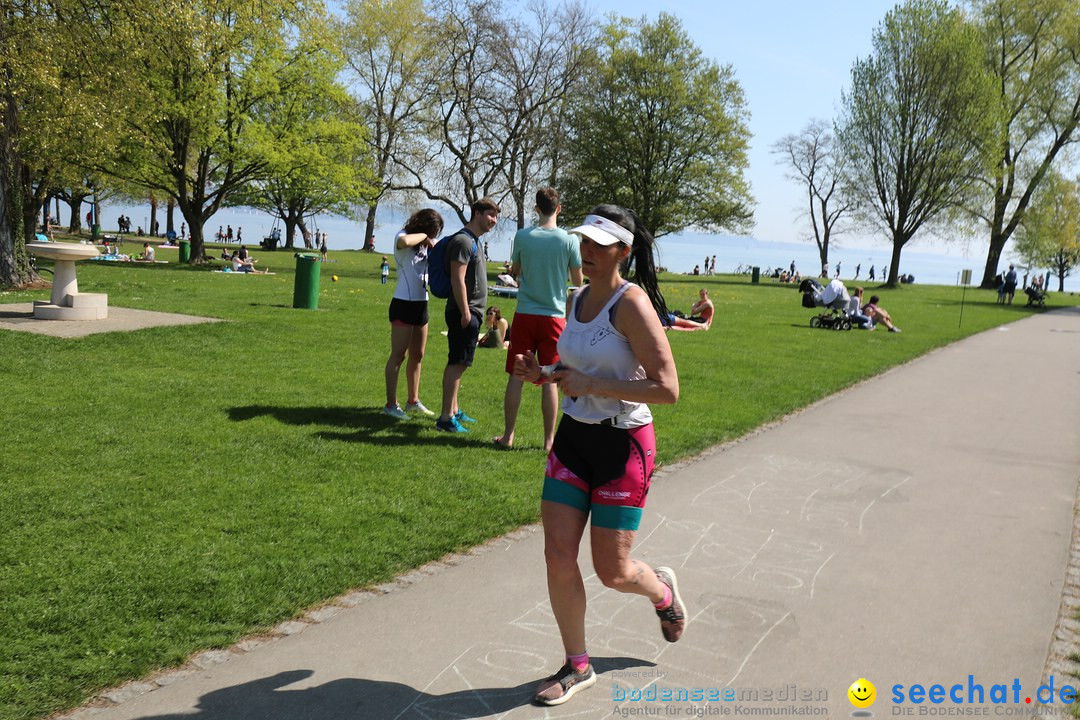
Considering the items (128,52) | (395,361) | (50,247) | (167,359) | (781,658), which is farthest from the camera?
(128,52)

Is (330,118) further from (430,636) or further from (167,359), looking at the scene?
(430,636)

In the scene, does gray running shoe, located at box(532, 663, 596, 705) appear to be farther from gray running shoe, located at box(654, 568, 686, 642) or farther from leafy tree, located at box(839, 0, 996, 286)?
leafy tree, located at box(839, 0, 996, 286)

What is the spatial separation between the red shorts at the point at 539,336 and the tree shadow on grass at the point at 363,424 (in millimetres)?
1058

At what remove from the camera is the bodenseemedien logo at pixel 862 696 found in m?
3.46

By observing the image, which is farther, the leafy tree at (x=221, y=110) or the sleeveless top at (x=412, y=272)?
the leafy tree at (x=221, y=110)

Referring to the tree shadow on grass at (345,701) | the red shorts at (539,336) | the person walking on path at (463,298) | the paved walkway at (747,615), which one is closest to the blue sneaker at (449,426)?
the person walking on path at (463,298)

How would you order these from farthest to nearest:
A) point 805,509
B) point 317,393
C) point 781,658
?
point 317,393 → point 805,509 → point 781,658

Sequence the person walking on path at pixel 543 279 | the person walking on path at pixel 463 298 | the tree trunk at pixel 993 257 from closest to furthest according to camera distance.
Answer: the person walking on path at pixel 543 279 → the person walking on path at pixel 463 298 → the tree trunk at pixel 993 257

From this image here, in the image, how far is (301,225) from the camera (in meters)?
58.0

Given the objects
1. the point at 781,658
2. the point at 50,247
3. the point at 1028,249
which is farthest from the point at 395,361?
the point at 1028,249

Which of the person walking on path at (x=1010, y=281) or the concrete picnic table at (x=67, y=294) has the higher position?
the person walking on path at (x=1010, y=281)

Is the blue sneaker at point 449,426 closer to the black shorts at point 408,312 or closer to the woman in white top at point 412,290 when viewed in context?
the woman in white top at point 412,290

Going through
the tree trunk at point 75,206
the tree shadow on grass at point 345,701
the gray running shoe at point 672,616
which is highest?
the tree trunk at point 75,206

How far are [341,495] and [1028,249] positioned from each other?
65.1m
